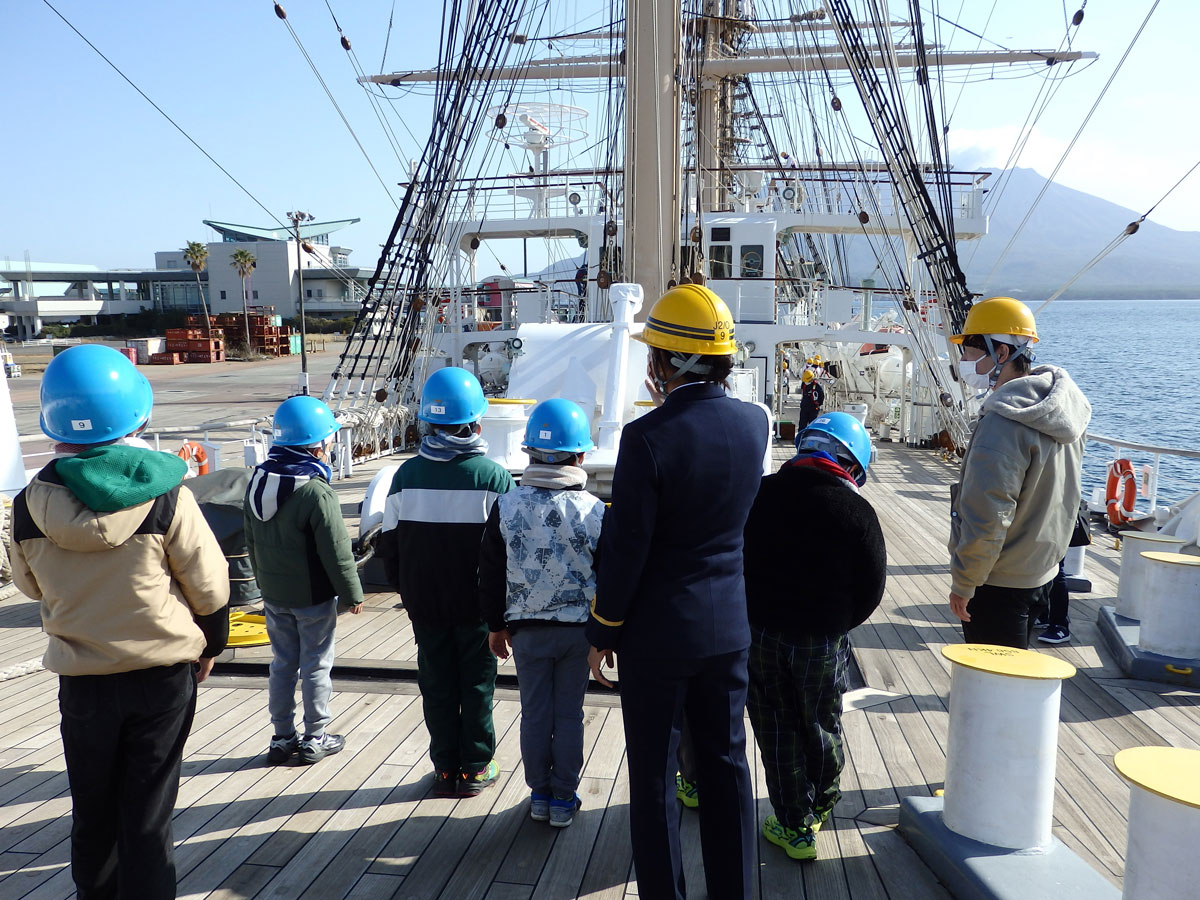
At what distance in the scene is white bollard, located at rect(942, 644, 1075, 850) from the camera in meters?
2.82

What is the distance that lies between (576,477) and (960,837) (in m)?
1.75

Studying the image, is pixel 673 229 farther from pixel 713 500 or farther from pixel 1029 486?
pixel 713 500

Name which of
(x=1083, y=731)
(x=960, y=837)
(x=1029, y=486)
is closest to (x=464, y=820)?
(x=960, y=837)

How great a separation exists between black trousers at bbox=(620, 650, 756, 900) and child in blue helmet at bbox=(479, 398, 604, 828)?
69cm

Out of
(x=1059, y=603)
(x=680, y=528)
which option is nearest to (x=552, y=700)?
(x=680, y=528)

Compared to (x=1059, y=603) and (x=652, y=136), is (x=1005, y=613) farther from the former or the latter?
(x=652, y=136)

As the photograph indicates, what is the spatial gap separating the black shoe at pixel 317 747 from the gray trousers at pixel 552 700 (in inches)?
42.6

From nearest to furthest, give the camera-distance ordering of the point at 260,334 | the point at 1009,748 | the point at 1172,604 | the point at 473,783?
the point at 1009,748, the point at 473,783, the point at 1172,604, the point at 260,334

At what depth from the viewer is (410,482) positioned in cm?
346

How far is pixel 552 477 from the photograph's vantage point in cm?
318

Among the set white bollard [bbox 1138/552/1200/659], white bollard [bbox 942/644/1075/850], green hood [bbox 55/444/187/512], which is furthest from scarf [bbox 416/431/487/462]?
white bollard [bbox 1138/552/1200/659]

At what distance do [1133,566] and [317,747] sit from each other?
487 cm

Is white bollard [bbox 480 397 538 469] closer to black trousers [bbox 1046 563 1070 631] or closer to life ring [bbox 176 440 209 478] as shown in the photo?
black trousers [bbox 1046 563 1070 631]

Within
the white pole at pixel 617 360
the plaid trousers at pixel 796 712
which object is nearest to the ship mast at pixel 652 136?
the white pole at pixel 617 360
